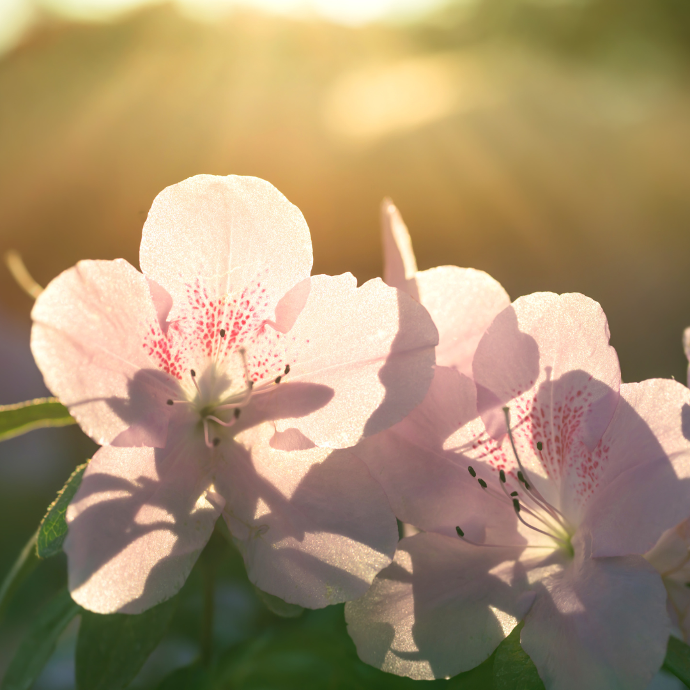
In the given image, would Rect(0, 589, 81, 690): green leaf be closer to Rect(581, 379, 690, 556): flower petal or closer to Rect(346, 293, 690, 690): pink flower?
Rect(346, 293, 690, 690): pink flower

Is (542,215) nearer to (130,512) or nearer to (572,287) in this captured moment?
(572,287)

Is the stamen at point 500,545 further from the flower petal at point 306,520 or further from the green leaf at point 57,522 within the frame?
the green leaf at point 57,522

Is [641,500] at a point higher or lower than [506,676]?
higher

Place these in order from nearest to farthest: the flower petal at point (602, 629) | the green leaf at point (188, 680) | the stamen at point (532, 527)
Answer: the flower petal at point (602, 629)
the stamen at point (532, 527)
the green leaf at point (188, 680)

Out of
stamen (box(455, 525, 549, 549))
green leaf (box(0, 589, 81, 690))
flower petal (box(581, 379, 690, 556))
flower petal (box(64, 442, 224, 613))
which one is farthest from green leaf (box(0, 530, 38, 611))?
flower petal (box(581, 379, 690, 556))

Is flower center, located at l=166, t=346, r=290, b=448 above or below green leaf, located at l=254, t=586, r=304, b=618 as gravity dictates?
above

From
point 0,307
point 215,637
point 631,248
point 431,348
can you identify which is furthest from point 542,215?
point 431,348

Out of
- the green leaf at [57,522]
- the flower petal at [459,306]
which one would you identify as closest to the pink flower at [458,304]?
the flower petal at [459,306]
